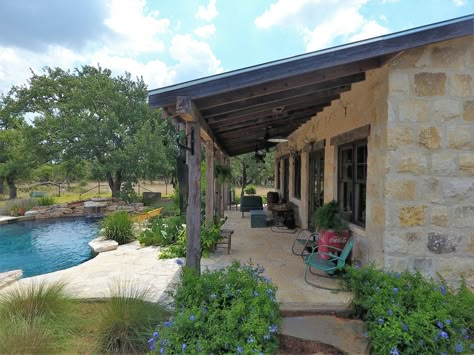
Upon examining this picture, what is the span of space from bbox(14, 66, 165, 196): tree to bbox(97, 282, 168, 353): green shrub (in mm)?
12888

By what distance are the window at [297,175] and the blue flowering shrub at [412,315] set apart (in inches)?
246

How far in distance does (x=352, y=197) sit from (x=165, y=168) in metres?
12.4

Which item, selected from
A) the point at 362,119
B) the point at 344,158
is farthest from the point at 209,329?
the point at 344,158

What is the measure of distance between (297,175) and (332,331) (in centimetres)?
668

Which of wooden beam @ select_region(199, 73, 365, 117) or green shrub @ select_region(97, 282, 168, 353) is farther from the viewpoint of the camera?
wooden beam @ select_region(199, 73, 365, 117)

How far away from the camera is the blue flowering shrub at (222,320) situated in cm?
222

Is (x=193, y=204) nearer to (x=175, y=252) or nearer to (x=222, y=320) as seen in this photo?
(x=222, y=320)

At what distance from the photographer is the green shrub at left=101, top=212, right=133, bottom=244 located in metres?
7.50

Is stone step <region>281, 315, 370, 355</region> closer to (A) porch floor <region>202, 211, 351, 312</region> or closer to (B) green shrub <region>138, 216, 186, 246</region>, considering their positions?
(A) porch floor <region>202, 211, 351, 312</region>

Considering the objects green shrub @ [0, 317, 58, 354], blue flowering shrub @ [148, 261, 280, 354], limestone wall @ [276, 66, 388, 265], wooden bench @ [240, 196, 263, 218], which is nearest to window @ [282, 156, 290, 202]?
wooden bench @ [240, 196, 263, 218]

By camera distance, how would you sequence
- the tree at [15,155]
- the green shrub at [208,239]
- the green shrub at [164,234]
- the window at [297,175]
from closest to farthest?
the green shrub at [208,239] → the green shrub at [164,234] → the window at [297,175] → the tree at [15,155]

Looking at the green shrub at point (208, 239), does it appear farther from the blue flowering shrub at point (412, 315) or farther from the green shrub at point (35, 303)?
the blue flowering shrub at point (412, 315)

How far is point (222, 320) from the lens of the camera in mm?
2412

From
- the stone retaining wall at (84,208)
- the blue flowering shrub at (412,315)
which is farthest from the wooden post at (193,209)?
the stone retaining wall at (84,208)
